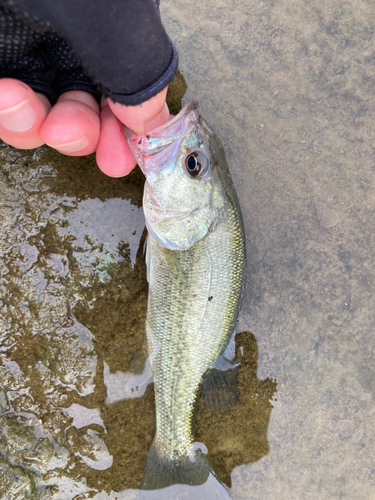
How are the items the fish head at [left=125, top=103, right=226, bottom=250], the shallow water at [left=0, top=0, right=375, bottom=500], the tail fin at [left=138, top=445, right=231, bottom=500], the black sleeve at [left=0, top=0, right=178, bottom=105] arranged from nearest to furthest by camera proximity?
1. the black sleeve at [left=0, top=0, right=178, bottom=105]
2. the fish head at [left=125, top=103, right=226, bottom=250]
3. the tail fin at [left=138, top=445, right=231, bottom=500]
4. the shallow water at [left=0, top=0, right=375, bottom=500]

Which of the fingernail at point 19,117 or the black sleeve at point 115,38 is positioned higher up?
the black sleeve at point 115,38

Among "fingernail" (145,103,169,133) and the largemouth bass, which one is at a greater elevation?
"fingernail" (145,103,169,133)

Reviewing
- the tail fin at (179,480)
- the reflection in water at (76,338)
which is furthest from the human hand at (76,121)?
the tail fin at (179,480)

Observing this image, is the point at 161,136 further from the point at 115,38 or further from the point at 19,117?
the point at 19,117

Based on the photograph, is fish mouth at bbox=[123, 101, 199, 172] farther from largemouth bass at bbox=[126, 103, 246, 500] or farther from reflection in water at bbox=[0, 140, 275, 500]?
reflection in water at bbox=[0, 140, 275, 500]

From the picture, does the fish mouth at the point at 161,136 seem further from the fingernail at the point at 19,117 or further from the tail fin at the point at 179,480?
the tail fin at the point at 179,480

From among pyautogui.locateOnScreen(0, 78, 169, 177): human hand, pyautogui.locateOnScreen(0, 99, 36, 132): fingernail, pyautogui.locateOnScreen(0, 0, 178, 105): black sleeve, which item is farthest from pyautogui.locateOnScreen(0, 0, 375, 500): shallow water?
pyautogui.locateOnScreen(0, 0, 178, 105): black sleeve

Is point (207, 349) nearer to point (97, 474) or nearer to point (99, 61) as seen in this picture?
point (97, 474)

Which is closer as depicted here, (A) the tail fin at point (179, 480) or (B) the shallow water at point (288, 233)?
(A) the tail fin at point (179, 480)
